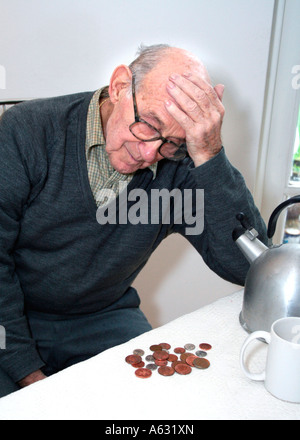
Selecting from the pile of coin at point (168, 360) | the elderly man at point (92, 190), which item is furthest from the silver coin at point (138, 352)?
the elderly man at point (92, 190)

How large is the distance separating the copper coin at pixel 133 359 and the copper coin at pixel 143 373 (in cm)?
2

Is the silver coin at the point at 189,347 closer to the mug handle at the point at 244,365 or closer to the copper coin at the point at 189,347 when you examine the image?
the copper coin at the point at 189,347

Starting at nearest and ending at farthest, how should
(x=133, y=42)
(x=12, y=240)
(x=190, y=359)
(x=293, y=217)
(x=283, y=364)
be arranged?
(x=283, y=364)
(x=190, y=359)
(x=12, y=240)
(x=133, y=42)
(x=293, y=217)

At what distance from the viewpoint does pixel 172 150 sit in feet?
3.37

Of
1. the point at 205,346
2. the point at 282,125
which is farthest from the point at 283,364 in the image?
the point at 282,125

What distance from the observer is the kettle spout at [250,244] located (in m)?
0.94

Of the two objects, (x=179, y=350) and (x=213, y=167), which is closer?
(x=179, y=350)

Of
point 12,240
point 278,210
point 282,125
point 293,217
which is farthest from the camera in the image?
point 293,217

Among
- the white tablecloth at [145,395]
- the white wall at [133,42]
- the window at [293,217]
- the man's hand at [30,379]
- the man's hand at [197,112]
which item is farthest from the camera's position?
the window at [293,217]

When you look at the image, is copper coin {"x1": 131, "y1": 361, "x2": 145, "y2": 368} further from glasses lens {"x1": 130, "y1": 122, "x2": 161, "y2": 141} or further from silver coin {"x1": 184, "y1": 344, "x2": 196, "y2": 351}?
glasses lens {"x1": 130, "y1": 122, "x2": 161, "y2": 141}

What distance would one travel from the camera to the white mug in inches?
27.2

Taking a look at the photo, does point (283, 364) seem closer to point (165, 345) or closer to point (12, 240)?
point (165, 345)

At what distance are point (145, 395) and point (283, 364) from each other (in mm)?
223

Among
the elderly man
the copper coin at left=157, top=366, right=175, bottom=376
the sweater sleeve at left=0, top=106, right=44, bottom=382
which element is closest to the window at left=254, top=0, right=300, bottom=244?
the elderly man
